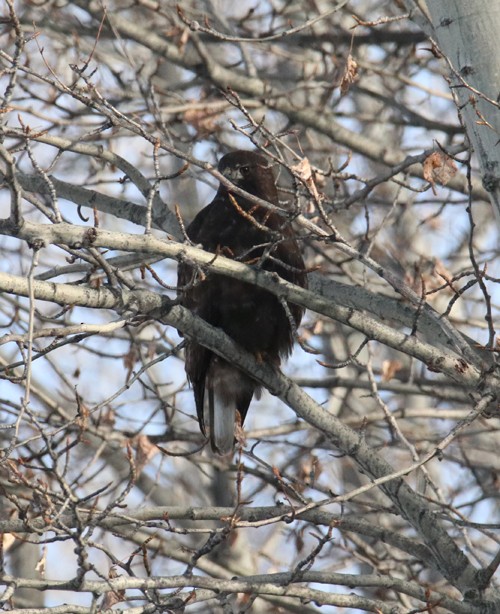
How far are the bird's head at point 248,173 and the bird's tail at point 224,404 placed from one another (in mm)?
873

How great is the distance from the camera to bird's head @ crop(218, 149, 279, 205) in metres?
4.64

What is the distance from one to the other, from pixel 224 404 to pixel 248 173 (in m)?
1.09

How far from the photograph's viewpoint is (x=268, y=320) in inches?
165

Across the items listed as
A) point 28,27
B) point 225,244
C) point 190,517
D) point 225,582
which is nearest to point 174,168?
point 28,27

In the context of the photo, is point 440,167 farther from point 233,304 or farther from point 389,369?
point 389,369

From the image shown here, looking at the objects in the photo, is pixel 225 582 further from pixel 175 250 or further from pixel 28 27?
pixel 28 27

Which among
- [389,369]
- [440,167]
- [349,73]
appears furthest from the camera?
[389,369]

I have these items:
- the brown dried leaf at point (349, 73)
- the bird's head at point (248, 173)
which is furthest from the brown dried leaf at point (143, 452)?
the brown dried leaf at point (349, 73)

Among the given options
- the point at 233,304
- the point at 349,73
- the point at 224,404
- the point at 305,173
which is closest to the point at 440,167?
the point at 349,73

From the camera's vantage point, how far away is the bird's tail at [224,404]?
15.0 feet

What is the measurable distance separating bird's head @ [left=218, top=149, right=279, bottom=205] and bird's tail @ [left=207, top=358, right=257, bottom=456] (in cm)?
87

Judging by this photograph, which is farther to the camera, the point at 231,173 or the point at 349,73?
the point at 231,173

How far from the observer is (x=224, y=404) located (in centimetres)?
462

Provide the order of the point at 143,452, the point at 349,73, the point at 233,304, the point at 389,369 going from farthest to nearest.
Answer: the point at 389,369 < the point at 143,452 < the point at 233,304 < the point at 349,73
